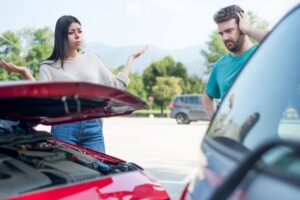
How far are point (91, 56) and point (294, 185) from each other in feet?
9.37

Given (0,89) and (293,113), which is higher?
(0,89)

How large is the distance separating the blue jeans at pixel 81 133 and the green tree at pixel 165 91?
50.6 m

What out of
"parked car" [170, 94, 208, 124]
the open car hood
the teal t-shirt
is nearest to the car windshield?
the open car hood

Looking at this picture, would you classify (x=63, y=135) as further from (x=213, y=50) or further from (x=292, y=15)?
(x=213, y=50)

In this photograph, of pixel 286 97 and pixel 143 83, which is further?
pixel 143 83

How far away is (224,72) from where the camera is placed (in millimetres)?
3289

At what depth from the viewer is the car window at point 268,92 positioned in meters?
1.43

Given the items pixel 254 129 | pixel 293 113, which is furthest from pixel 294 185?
pixel 293 113

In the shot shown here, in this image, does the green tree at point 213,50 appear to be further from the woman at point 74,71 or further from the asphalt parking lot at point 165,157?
the woman at point 74,71

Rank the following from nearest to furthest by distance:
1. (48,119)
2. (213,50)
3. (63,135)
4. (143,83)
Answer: (48,119) < (63,135) < (213,50) < (143,83)

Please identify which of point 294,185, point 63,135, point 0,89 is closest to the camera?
point 294,185

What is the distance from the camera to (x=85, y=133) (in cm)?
344

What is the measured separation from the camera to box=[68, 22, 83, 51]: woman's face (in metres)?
3.52

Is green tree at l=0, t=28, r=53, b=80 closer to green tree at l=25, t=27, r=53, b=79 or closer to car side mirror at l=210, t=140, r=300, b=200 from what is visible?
green tree at l=25, t=27, r=53, b=79
